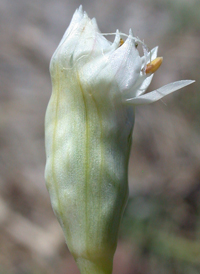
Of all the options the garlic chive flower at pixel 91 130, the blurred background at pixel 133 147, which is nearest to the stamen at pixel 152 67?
the garlic chive flower at pixel 91 130

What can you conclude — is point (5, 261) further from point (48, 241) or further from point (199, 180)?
point (199, 180)

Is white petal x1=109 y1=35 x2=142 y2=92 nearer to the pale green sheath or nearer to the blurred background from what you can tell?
the pale green sheath

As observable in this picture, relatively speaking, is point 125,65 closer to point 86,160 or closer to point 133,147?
point 86,160

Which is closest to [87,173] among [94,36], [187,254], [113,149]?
[113,149]

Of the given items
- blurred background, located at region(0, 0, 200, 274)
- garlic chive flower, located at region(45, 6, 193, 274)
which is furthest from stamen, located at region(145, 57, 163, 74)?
blurred background, located at region(0, 0, 200, 274)

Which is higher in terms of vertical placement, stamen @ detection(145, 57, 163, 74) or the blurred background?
stamen @ detection(145, 57, 163, 74)
